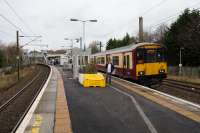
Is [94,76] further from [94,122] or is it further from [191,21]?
[191,21]

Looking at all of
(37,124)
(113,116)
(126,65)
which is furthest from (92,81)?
(37,124)

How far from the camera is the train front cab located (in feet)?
82.0

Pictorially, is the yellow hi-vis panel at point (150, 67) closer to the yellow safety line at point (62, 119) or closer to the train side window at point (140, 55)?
the train side window at point (140, 55)

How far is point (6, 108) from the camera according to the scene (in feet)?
62.5

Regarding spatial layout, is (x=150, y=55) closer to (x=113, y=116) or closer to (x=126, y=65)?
(x=126, y=65)

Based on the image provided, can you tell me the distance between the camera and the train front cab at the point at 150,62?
24984 millimetres

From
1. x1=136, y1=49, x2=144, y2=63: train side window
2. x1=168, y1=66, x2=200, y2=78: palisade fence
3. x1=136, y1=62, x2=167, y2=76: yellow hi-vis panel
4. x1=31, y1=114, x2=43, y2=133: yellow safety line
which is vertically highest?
x1=136, y1=49, x2=144, y2=63: train side window

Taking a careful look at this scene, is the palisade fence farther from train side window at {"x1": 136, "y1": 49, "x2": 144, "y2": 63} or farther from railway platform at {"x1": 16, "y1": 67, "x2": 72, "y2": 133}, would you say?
railway platform at {"x1": 16, "y1": 67, "x2": 72, "y2": 133}

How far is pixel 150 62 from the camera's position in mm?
25266

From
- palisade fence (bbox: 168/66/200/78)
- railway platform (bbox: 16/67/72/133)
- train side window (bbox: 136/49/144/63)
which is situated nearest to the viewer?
railway platform (bbox: 16/67/72/133)

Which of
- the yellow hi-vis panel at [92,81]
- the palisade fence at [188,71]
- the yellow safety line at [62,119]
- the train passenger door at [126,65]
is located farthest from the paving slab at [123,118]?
the palisade fence at [188,71]

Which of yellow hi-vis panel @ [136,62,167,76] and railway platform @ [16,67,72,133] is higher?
yellow hi-vis panel @ [136,62,167,76]

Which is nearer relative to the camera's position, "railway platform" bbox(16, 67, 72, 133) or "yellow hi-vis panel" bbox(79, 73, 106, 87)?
"railway platform" bbox(16, 67, 72, 133)

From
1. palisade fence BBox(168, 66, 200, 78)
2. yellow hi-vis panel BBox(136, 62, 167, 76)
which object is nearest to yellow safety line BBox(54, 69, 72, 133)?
yellow hi-vis panel BBox(136, 62, 167, 76)
